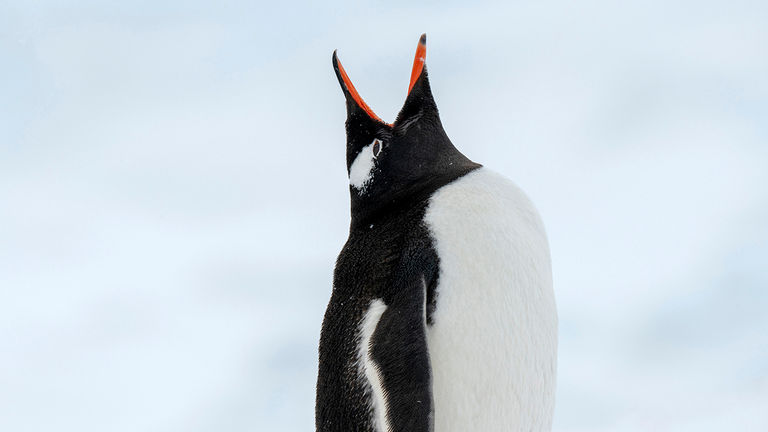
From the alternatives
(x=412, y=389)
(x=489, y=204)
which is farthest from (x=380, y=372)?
(x=489, y=204)

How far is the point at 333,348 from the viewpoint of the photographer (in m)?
2.68

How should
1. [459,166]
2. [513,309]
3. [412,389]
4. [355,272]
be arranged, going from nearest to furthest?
[412,389]
[513,309]
[355,272]
[459,166]

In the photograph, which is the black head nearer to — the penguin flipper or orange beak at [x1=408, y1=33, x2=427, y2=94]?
orange beak at [x1=408, y1=33, x2=427, y2=94]

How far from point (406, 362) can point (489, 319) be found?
0.29m

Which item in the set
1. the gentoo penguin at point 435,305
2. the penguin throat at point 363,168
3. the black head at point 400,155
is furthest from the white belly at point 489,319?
the penguin throat at point 363,168

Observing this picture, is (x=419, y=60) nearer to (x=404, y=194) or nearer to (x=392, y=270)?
(x=404, y=194)

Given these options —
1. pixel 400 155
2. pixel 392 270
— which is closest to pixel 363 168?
pixel 400 155

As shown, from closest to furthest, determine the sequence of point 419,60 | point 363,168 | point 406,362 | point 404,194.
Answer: point 406,362 → point 404,194 → point 363,168 → point 419,60

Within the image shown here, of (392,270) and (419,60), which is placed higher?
(419,60)

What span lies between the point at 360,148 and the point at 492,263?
2.24ft

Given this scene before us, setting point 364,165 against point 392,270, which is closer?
point 392,270

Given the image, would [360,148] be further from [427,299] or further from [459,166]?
[427,299]

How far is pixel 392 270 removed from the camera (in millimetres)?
Result: 2600

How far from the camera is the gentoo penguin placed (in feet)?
8.06
